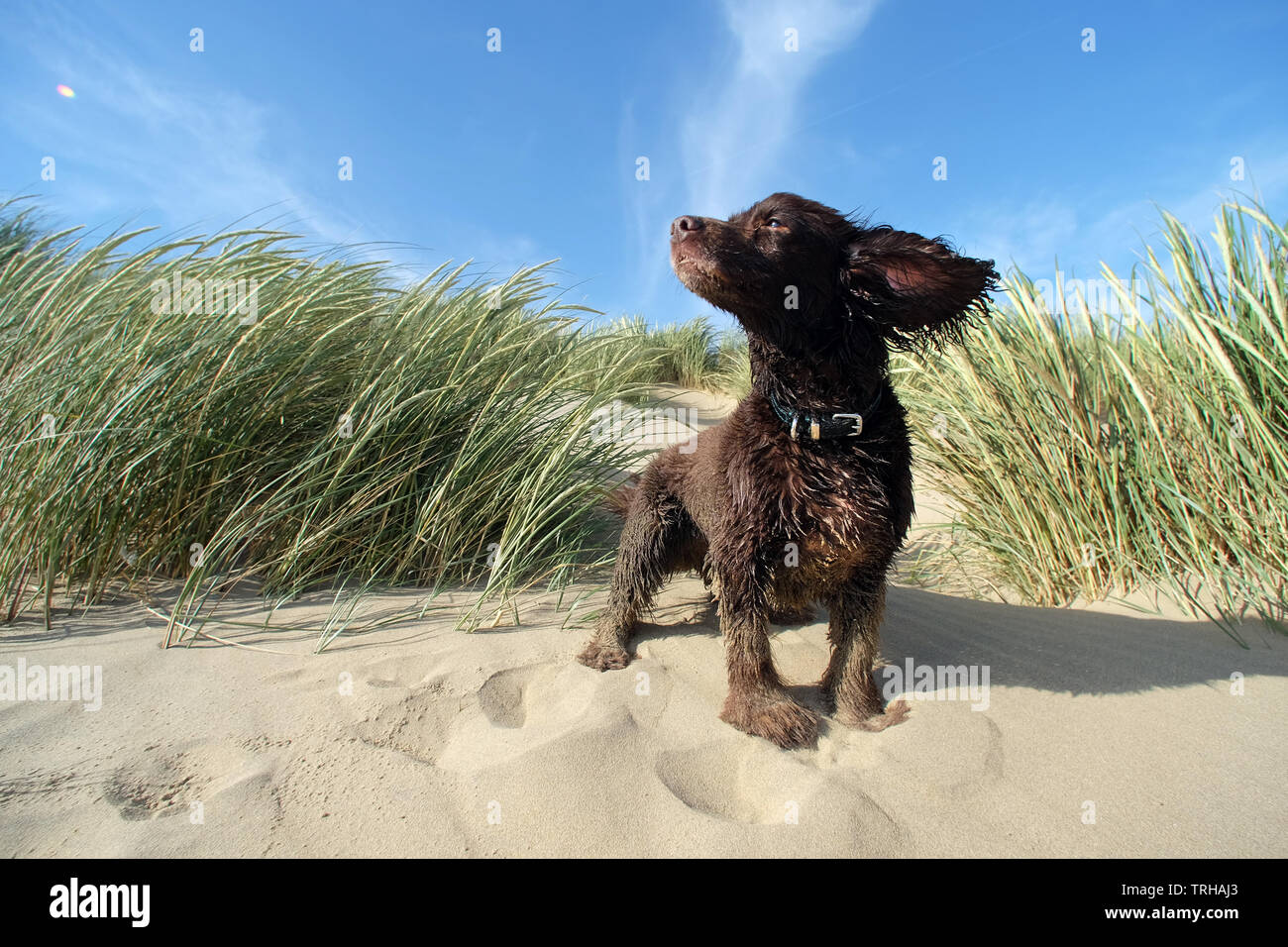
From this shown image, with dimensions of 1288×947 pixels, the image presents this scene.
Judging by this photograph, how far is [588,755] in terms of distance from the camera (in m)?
1.98

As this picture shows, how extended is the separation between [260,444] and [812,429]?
293 cm

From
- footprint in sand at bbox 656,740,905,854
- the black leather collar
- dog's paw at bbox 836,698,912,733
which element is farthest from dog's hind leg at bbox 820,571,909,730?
the black leather collar

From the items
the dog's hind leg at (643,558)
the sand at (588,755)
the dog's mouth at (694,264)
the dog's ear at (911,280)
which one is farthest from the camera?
the dog's hind leg at (643,558)

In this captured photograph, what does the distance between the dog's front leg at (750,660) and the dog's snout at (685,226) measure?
112 cm

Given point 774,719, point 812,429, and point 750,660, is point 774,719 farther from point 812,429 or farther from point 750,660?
point 812,429

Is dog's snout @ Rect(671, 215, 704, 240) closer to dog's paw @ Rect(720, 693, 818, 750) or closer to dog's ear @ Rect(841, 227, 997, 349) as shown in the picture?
dog's ear @ Rect(841, 227, 997, 349)

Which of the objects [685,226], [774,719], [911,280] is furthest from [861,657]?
[685,226]

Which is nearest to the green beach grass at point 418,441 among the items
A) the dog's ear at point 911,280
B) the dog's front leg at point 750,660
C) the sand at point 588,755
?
the sand at point 588,755

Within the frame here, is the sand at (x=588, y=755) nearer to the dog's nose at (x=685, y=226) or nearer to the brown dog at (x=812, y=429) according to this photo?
the brown dog at (x=812, y=429)

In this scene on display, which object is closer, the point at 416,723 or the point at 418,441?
the point at 416,723

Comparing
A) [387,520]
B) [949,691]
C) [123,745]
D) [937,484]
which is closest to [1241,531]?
[937,484]

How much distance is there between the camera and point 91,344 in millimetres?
3279

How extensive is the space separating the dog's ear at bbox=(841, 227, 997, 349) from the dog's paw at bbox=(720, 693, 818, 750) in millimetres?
1357

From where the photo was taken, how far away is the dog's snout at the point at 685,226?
7.22 ft
